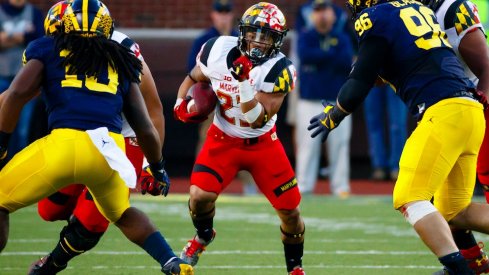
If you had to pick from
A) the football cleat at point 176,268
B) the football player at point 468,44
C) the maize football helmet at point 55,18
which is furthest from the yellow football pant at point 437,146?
the maize football helmet at point 55,18

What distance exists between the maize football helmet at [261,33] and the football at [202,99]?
1.13ft

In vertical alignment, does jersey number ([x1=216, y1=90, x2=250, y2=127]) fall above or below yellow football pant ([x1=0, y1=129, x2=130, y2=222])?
below

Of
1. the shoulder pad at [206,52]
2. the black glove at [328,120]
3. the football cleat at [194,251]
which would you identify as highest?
the black glove at [328,120]

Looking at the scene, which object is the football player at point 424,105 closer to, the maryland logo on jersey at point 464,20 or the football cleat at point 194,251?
the maryland logo on jersey at point 464,20

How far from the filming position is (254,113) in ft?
20.5

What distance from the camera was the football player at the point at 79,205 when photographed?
5.89m

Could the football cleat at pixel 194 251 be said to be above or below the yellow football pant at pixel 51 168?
below

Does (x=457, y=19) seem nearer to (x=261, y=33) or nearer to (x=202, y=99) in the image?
(x=261, y=33)

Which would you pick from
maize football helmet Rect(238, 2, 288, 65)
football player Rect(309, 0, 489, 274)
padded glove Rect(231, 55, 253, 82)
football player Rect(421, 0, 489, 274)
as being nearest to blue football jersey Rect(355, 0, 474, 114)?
football player Rect(309, 0, 489, 274)

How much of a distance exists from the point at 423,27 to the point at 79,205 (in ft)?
6.88

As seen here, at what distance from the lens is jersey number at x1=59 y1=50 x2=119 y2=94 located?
5.43 metres

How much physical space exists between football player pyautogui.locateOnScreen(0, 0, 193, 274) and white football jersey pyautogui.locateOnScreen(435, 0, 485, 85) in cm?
180

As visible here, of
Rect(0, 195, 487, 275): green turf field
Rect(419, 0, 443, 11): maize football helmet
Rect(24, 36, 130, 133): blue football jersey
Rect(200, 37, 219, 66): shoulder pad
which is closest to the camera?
Rect(24, 36, 130, 133): blue football jersey

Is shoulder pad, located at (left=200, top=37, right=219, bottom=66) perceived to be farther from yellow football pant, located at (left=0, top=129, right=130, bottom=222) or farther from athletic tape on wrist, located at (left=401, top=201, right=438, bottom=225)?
athletic tape on wrist, located at (left=401, top=201, right=438, bottom=225)
